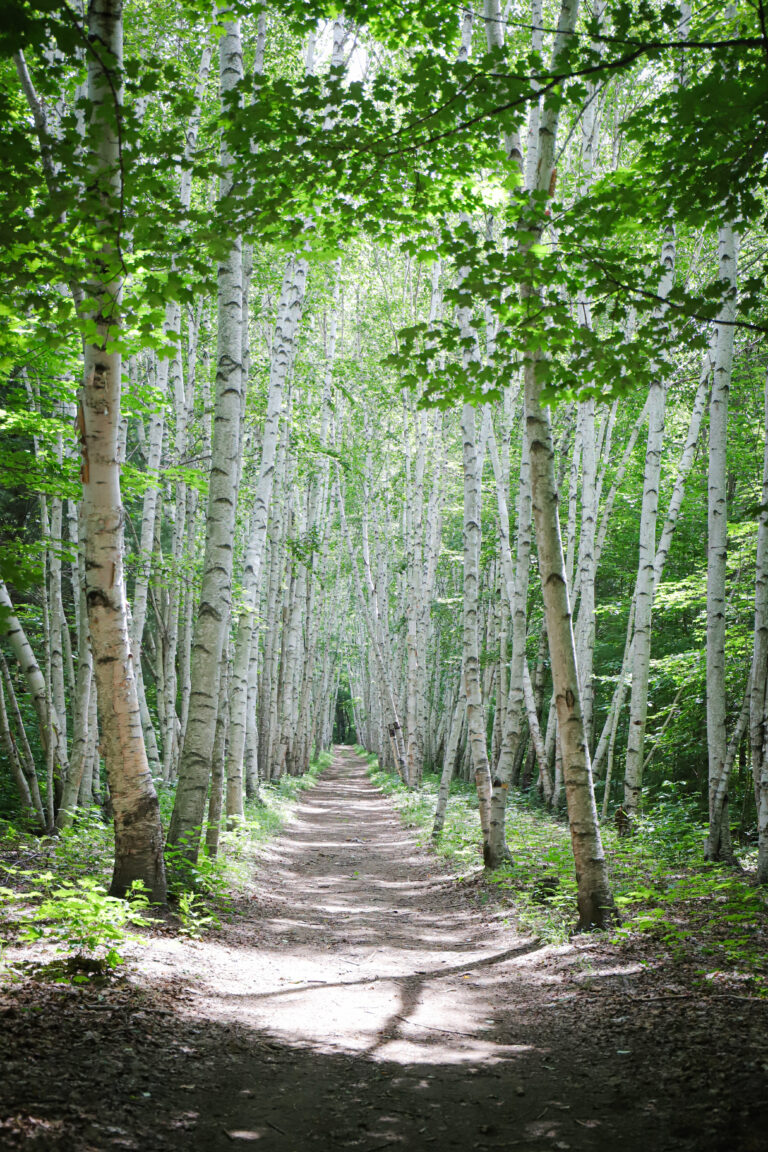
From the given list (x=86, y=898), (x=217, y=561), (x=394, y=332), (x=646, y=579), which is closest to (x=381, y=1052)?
(x=86, y=898)

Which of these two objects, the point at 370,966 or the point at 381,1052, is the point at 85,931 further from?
the point at 370,966

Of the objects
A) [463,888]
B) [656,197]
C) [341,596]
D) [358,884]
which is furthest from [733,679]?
[341,596]

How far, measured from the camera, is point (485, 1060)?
3816 millimetres

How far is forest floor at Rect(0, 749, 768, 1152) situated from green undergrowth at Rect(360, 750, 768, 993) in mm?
316

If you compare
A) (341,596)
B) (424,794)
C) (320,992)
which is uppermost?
(341,596)

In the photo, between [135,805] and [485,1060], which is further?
[135,805]

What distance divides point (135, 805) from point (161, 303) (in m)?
3.39

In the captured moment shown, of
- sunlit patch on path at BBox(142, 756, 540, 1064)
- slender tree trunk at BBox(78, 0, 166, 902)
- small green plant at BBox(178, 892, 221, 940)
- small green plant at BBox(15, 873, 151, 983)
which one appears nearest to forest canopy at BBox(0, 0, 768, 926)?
slender tree trunk at BBox(78, 0, 166, 902)

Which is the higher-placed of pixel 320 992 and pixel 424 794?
pixel 320 992

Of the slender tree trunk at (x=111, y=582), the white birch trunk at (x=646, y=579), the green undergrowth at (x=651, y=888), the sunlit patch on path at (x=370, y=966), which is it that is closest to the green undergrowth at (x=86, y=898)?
the slender tree trunk at (x=111, y=582)

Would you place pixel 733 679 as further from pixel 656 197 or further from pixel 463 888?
pixel 656 197

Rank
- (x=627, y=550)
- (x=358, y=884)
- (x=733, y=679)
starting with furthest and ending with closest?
1. (x=627, y=550)
2. (x=733, y=679)
3. (x=358, y=884)

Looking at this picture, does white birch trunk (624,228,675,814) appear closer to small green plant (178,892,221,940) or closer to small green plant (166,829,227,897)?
small green plant (166,829,227,897)

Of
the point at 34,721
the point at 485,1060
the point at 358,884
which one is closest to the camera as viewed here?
the point at 485,1060
